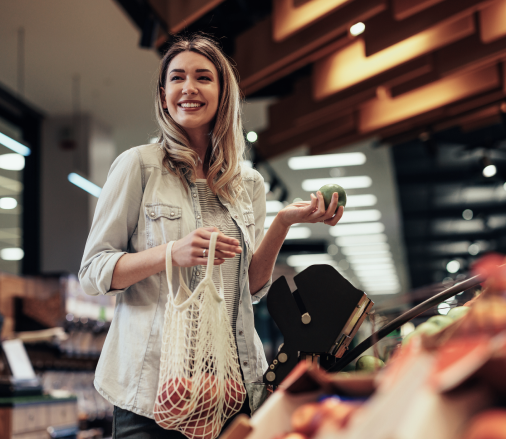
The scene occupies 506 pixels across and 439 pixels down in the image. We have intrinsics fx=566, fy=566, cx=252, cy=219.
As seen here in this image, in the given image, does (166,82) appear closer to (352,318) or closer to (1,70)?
(352,318)

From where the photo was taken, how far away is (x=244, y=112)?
24.1ft

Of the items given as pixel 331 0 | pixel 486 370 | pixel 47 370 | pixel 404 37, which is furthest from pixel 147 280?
pixel 47 370

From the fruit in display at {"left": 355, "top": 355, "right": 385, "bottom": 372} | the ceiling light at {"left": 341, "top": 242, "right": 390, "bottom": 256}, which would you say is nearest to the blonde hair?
the fruit in display at {"left": 355, "top": 355, "right": 385, "bottom": 372}

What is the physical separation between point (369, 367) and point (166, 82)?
970 mm

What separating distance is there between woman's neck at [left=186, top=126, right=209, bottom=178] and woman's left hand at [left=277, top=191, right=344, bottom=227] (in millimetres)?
292

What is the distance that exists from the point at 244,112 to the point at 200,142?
5.79 meters

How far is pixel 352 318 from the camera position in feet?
4.44

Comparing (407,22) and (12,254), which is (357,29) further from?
(12,254)

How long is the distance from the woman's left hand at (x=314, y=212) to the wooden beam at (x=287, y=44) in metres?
2.79

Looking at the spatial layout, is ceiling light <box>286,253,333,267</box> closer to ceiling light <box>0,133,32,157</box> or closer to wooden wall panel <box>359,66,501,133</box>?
wooden wall panel <box>359,66,501,133</box>

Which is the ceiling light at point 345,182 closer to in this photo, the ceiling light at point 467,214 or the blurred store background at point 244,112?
the blurred store background at point 244,112

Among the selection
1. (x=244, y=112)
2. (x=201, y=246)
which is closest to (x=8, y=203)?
(x=244, y=112)

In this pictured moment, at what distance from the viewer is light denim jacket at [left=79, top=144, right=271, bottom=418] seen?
1.36 meters

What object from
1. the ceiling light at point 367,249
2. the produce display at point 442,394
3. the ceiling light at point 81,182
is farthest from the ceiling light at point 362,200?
the produce display at point 442,394
